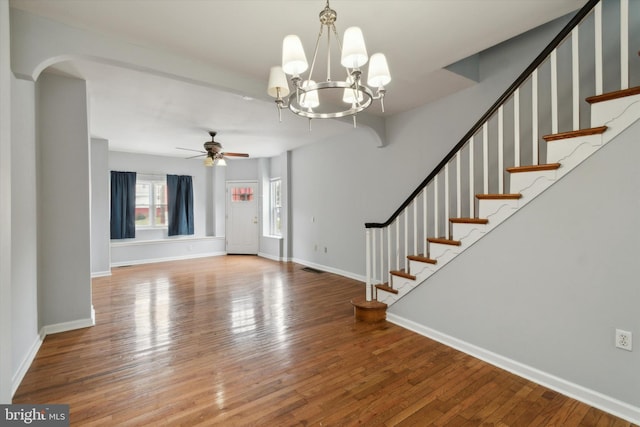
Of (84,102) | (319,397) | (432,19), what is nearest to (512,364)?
(319,397)

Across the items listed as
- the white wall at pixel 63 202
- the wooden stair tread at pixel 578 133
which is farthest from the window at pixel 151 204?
the wooden stair tread at pixel 578 133

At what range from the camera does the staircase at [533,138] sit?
6.40 ft

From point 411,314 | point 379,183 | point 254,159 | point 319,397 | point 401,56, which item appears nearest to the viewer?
point 319,397

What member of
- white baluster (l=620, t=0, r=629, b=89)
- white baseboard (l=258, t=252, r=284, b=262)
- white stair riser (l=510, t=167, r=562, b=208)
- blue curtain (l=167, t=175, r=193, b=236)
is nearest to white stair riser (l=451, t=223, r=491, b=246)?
white stair riser (l=510, t=167, r=562, b=208)

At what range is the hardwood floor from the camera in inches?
74.2

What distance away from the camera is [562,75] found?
2.76 meters

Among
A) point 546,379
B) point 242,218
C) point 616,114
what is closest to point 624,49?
point 616,114

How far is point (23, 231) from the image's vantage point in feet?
8.14

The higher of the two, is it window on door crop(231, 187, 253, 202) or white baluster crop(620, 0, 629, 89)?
white baluster crop(620, 0, 629, 89)

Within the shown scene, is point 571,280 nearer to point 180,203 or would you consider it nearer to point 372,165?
point 372,165

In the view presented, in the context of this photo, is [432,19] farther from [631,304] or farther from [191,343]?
[191,343]

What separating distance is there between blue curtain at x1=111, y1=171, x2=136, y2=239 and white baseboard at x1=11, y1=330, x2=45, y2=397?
4401 mm

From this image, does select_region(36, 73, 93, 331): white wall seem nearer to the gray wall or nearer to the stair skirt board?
the stair skirt board

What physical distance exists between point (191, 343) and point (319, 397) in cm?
153
